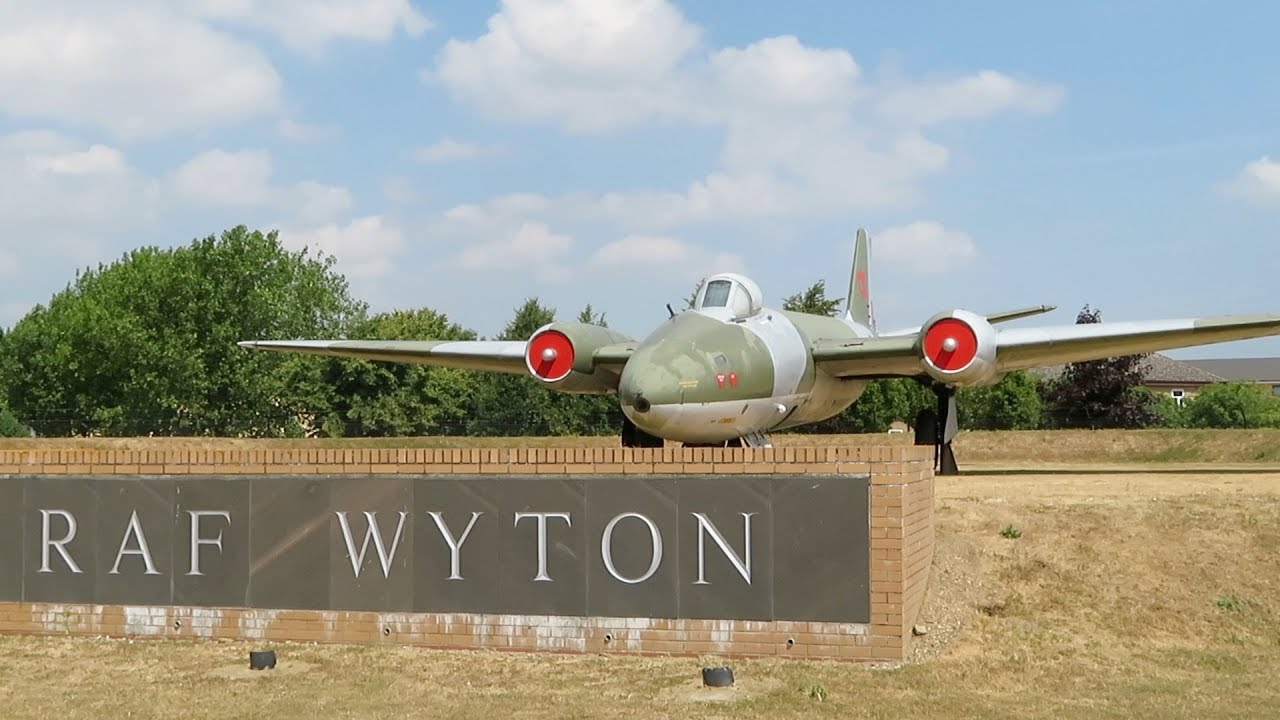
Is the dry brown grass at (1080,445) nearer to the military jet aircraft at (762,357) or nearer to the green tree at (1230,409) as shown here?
the military jet aircraft at (762,357)

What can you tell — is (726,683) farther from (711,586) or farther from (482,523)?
(482,523)

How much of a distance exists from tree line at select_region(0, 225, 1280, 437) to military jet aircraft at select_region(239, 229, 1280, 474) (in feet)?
83.2

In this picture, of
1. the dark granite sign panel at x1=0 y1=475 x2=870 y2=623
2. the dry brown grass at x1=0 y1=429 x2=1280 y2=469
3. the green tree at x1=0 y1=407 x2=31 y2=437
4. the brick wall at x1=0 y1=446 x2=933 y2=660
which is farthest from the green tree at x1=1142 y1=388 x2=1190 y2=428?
the dark granite sign panel at x1=0 y1=475 x2=870 y2=623

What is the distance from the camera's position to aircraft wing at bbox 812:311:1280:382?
Result: 18219 millimetres

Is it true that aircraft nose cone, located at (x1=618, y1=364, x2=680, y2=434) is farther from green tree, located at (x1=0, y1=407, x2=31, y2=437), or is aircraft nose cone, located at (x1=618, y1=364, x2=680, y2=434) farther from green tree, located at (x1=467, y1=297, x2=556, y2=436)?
green tree, located at (x1=0, y1=407, x2=31, y2=437)

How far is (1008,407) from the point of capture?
60.6m

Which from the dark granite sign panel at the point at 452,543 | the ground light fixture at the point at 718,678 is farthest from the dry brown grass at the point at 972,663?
the dark granite sign panel at the point at 452,543

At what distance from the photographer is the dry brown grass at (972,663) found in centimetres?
850

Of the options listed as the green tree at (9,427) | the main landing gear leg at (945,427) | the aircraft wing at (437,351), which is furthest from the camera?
the green tree at (9,427)

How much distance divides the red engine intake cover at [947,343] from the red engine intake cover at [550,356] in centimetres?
540

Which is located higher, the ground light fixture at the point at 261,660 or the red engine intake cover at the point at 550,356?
the red engine intake cover at the point at 550,356

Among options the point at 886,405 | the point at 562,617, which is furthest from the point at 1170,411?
the point at 562,617

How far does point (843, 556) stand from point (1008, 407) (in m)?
53.4

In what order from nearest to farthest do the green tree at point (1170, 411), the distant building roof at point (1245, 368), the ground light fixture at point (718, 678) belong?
the ground light fixture at point (718, 678)
the green tree at point (1170, 411)
the distant building roof at point (1245, 368)
